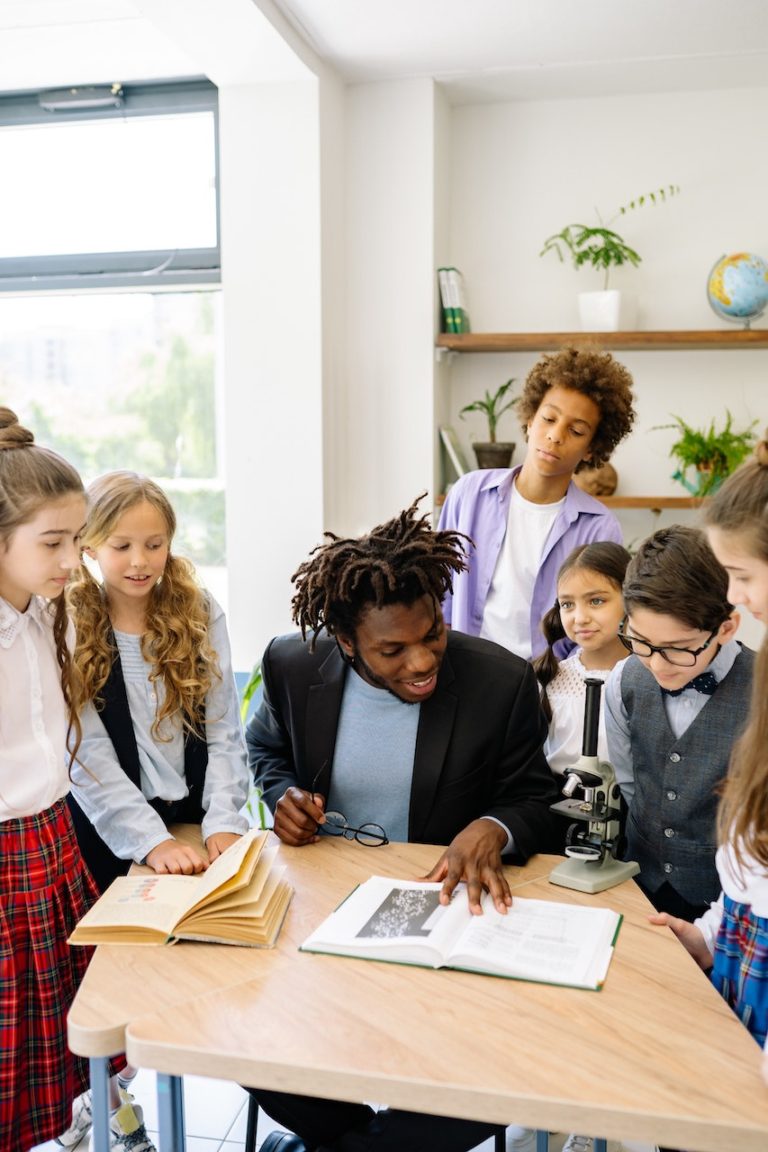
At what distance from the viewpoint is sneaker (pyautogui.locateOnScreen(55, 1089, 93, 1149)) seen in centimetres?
217

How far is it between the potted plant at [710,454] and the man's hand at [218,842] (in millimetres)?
2475

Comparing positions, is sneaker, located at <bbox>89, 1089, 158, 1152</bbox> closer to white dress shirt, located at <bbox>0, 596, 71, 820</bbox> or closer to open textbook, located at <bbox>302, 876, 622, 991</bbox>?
white dress shirt, located at <bbox>0, 596, 71, 820</bbox>

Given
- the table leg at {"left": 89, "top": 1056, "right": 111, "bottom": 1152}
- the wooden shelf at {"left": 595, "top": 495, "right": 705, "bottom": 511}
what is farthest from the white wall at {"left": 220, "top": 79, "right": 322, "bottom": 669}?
the table leg at {"left": 89, "top": 1056, "right": 111, "bottom": 1152}

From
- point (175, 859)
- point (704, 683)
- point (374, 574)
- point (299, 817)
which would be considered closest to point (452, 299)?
point (374, 574)

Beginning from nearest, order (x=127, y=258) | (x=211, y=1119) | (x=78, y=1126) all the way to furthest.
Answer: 1. (x=78, y=1126)
2. (x=211, y=1119)
3. (x=127, y=258)

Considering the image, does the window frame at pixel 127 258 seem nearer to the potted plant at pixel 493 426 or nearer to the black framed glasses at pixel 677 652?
the potted plant at pixel 493 426

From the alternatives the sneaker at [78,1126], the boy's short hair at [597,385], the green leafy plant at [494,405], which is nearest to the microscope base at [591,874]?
the sneaker at [78,1126]

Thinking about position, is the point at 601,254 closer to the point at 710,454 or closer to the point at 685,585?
the point at 710,454

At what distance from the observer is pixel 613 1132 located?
1.11m

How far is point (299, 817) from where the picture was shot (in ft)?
5.92

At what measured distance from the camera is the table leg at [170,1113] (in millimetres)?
1334

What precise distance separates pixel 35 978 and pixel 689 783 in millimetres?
1164

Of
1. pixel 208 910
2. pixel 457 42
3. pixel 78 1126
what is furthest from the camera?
pixel 457 42

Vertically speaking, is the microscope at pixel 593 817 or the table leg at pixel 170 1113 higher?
the microscope at pixel 593 817
